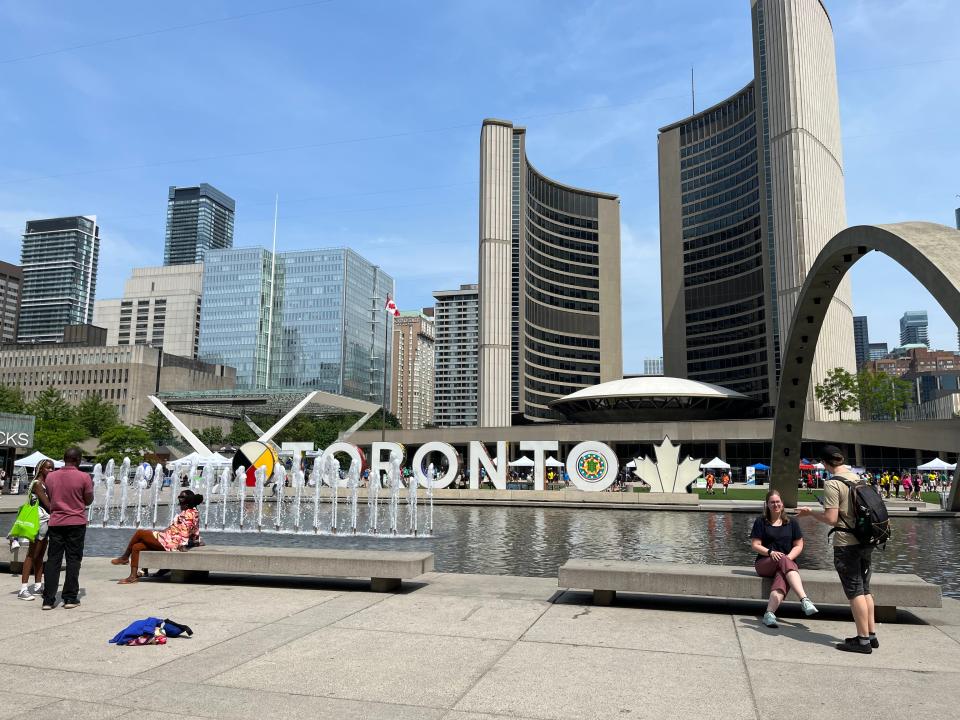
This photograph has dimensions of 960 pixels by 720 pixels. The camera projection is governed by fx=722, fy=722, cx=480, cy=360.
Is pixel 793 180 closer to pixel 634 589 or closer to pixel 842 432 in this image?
pixel 842 432

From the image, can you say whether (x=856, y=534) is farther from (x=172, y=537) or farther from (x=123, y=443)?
(x=123, y=443)

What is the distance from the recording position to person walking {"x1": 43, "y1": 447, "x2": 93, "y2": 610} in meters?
8.23

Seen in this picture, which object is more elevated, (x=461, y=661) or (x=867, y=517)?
(x=867, y=517)

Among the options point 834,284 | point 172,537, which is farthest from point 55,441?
point 834,284

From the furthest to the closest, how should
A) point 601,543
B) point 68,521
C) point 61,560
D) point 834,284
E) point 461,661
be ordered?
point 834,284 → point 601,543 → point 68,521 → point 61,560 → point 461,661

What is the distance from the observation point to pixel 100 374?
427ft

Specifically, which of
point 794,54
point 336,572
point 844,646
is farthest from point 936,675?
point 794,54

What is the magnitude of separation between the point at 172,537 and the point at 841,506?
8716 mm

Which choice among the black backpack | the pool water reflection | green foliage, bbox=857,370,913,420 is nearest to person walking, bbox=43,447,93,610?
the pool water reflection

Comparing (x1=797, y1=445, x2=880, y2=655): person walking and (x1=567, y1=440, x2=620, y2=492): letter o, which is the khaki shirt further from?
(x1=567, y1=440, x2=620, y2=492): letter o

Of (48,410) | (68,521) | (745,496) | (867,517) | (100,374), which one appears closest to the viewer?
(867,517)

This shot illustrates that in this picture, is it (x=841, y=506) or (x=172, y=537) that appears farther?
(x=172, y=537)

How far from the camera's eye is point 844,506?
6719mm

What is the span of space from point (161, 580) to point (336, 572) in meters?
2.83
